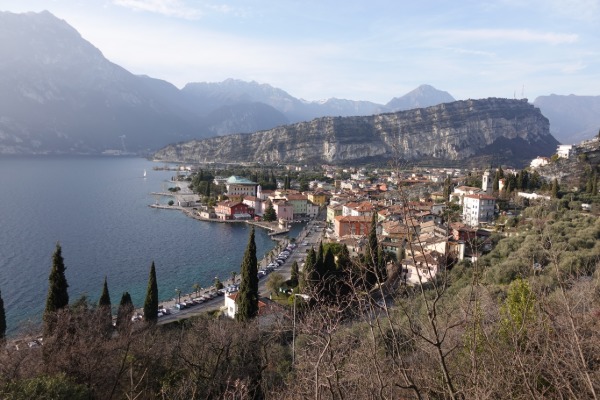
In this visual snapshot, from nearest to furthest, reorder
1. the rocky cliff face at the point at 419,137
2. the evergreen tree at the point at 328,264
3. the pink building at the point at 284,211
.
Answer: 1. the evergreen tree at the point at 328,264
2. the pink building at the point at 284,211
3. the rocky cliff face at the point at 419,137

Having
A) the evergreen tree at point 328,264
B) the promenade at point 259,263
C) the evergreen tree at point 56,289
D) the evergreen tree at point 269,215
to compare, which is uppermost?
the evergreen tree at point 56,289

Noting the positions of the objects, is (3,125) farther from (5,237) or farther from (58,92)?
(5,237)

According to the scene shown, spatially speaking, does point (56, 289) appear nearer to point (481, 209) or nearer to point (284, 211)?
point (481, 209)

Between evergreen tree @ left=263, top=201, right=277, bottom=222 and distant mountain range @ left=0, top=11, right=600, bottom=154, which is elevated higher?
distant mountain range @ left=0, top=11, right=600, bottom=154

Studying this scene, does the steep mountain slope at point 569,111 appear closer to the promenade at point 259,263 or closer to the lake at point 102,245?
the promenade at point 259,263

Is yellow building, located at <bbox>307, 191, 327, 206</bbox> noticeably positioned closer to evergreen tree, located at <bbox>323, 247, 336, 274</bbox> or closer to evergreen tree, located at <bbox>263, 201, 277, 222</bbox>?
evergreen tree, located at <bbox>263, 201, 277, 222</bbox>

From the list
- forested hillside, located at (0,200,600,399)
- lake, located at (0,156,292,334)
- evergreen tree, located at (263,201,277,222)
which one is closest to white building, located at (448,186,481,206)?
lake, located at (0,156,292,334)

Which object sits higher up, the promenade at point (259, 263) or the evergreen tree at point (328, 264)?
the evergreen tree at point (328, 264)

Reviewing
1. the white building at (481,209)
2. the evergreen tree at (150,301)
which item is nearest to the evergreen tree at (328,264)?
the evergreen tree at (150,301)

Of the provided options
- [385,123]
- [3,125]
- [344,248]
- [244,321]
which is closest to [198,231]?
[344,248]
